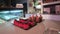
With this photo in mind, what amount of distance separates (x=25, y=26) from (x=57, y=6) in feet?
2.21

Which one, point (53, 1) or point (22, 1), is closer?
point (53, 1)

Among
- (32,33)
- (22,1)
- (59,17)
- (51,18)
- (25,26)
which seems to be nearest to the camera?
(32,33)

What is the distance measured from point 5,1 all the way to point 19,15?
328mm

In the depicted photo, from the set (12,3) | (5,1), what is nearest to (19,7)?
(12,3)

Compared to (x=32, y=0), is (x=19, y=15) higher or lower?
lower

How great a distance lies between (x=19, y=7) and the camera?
6.09ft

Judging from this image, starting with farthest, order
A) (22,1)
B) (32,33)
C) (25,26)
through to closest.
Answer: (22,1) → (25,26) → (32,33)

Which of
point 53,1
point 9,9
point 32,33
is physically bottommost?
point 32,33

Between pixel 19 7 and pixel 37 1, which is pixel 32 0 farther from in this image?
pixel 19 7

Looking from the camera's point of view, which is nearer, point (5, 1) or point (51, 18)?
point (51, 18)

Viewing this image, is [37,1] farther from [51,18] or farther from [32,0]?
[51,18]

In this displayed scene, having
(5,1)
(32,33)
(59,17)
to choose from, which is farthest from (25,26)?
(5,1)

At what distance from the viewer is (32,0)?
1.86m

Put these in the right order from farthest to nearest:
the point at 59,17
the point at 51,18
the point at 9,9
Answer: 1. the point at 9,9
2. the point at 51,18
3. the point at 59,17
